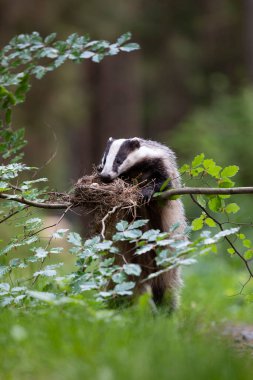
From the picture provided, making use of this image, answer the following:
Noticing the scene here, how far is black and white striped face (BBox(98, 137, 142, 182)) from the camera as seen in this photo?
22.0 ft

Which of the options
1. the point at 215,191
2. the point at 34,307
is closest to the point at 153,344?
the point at 34,307

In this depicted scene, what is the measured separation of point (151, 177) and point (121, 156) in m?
0.32

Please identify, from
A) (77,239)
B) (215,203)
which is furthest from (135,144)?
(77,239)

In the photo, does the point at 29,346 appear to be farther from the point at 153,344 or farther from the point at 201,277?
the point at 201,277

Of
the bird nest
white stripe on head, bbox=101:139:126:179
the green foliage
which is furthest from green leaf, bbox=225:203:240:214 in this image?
white stripe on head, bbox=101:139:126:179

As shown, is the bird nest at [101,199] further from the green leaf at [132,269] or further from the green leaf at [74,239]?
the green leaf at [132,269]

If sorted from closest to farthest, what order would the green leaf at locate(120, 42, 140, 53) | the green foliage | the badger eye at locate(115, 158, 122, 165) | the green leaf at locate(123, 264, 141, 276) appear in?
1. the green leaf at locate(123, 264, 141, 276)
2. the green foliage
3. the green leaf at locate(120, 42, 140, 53)
4. the badger eye at locate(115, 158, 122, 165)

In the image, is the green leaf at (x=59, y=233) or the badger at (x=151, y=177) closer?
the green leaf at (x=59, y=233)

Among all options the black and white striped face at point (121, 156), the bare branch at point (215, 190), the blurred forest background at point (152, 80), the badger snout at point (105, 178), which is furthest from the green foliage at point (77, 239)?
the black and white striped face at point (121, 156)

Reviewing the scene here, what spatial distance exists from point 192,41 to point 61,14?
7775 mm

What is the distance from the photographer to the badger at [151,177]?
6688 millimetres

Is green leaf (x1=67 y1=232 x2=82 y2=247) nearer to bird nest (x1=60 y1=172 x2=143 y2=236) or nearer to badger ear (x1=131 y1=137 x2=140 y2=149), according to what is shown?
bird nest (x1=60 y1=172 x2=143 y2=236)

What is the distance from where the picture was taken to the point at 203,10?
26.3 m

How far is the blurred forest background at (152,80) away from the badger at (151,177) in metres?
0.73
